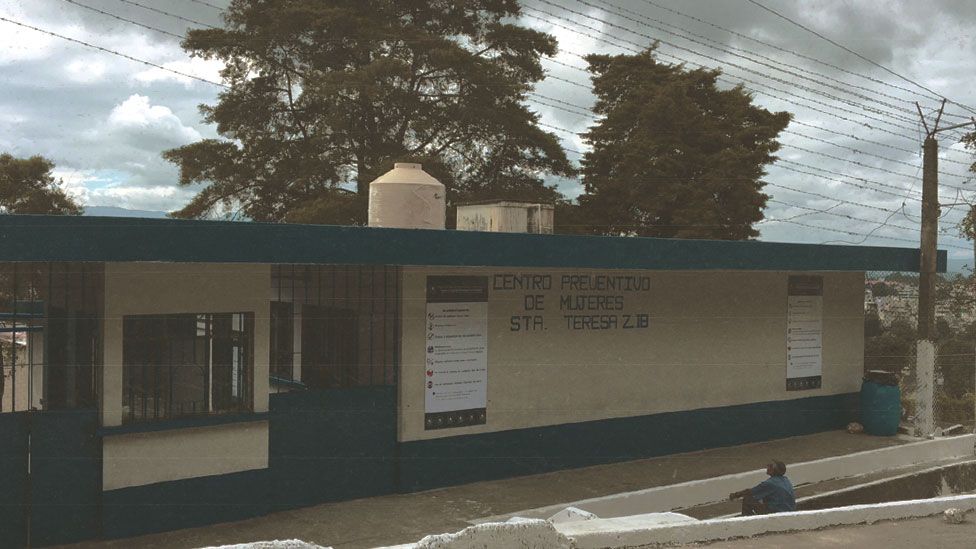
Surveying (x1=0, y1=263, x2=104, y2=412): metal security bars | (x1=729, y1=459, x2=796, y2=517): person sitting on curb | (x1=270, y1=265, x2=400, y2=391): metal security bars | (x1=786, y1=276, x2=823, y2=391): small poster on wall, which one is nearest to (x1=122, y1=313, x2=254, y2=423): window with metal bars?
(x1=0, y1=263, x2=104, y2=412): metal security bars

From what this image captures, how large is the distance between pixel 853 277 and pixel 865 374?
1.87 m

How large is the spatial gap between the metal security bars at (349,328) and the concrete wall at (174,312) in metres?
1.06

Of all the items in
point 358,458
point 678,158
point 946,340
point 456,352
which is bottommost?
point 946,340

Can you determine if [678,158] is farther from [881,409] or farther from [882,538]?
[882,538]

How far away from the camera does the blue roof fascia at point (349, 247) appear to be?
779 centimetres

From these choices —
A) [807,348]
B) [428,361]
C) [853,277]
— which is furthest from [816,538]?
[853,277]

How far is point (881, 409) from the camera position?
15938 millimetres

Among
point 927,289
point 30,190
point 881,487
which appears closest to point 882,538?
point 881,487

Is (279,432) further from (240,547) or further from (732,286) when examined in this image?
(732,286)

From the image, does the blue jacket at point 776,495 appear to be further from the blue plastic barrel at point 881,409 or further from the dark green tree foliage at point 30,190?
the dark green tree foliage at point 30,190

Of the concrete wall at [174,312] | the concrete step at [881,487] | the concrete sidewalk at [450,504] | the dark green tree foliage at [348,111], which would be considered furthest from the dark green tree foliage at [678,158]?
the concrete wall at [174,312]

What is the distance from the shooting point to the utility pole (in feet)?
53.4

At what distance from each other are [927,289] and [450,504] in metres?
11.5

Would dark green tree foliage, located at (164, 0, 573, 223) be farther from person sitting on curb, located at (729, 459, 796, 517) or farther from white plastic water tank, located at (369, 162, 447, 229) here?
person sitting on curb, located at (729, 459, 796, 517)
